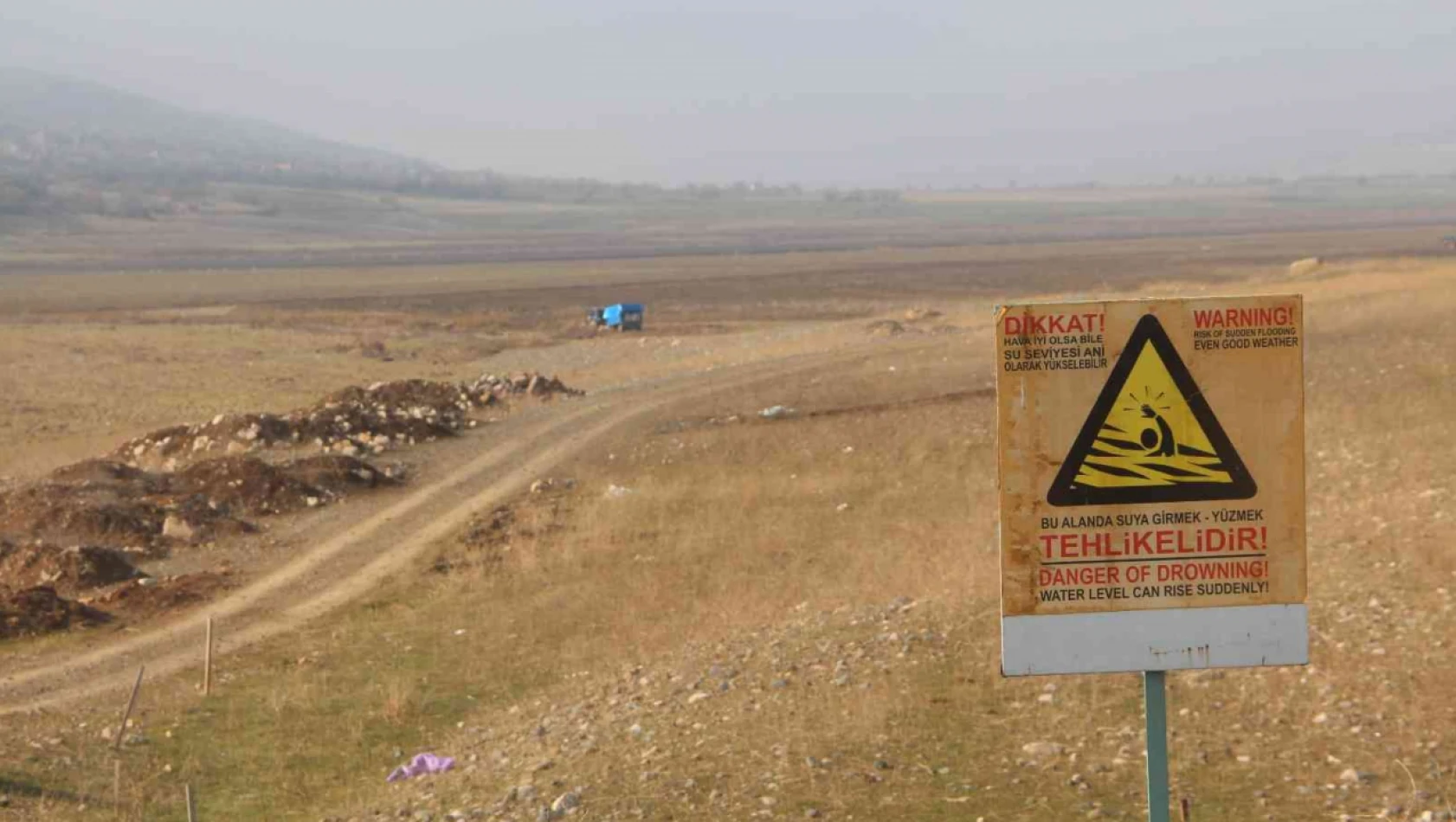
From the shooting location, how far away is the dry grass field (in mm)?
9148

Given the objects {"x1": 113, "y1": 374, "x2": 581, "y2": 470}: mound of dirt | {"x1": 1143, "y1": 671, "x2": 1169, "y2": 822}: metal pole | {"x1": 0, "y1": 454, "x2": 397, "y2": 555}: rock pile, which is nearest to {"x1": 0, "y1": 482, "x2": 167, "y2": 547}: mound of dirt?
{"x1": 0, "y1": 454, "x2": 397, "y2": 555}: rock pile

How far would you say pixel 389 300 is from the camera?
80500 millimetres

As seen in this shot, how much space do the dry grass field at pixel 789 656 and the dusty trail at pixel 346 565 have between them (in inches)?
16.1

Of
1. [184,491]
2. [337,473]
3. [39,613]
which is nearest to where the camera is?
[39,613]

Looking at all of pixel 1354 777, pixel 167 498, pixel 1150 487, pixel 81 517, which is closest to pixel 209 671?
pixel 81 517

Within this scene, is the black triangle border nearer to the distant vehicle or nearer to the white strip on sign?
the white strip on sign

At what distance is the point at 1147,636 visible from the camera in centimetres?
570

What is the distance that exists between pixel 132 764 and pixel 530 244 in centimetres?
14700

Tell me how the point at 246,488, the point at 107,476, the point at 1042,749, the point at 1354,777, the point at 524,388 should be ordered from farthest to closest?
the point at 524,388
the point at 107,476
the point at 246,488
the point at 1042,749
the point at 1354,777

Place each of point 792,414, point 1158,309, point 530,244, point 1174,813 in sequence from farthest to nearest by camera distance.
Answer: point 530,244 → point 792,414 → point 1174,813 → point 1158,309

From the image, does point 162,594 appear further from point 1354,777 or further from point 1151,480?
point 1151,480

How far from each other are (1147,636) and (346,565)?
1502 cm

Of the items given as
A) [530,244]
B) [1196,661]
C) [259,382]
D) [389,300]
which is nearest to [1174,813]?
[1196,661]

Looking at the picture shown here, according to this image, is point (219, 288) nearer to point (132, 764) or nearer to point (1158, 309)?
point (132, 764)
